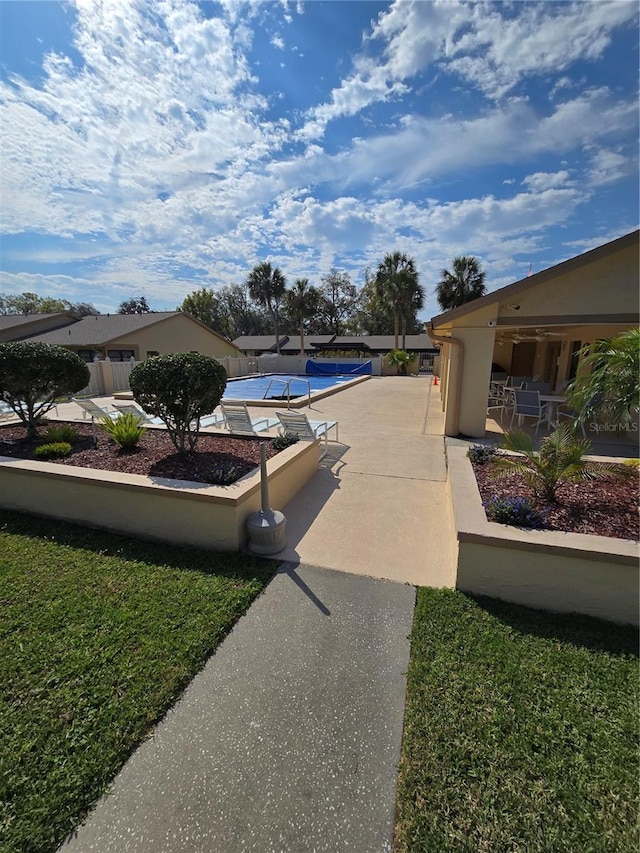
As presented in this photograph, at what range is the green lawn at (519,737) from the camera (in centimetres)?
172

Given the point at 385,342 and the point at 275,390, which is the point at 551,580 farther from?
the point at 385,342

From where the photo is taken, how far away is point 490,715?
2236mm

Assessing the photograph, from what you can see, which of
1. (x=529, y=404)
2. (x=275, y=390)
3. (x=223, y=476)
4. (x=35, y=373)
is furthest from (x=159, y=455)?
(x=275, y=390)

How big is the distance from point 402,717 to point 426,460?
5.45m

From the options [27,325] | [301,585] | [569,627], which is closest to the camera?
[569,627]

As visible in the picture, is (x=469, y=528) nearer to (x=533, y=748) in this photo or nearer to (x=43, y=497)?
(x=533, y=748)

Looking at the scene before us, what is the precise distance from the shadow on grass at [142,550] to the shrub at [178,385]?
69.8 inches

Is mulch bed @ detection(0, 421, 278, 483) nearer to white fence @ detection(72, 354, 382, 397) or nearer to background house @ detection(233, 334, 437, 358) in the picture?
white fence @ detection(72, 354, 382, 397)

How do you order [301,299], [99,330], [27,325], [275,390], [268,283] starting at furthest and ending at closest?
[268,283] < [301,299] < [27,325] < [99,330] < [275,390]

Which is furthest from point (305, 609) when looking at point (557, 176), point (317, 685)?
point (557, 176)

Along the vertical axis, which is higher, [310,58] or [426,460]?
[310,58]

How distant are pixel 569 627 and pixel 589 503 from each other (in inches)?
62.5

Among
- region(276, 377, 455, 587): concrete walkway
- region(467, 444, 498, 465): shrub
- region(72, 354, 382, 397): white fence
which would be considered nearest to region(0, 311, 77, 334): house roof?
region(72, 354, 382, 397): white fence

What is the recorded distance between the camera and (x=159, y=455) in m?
5.60
